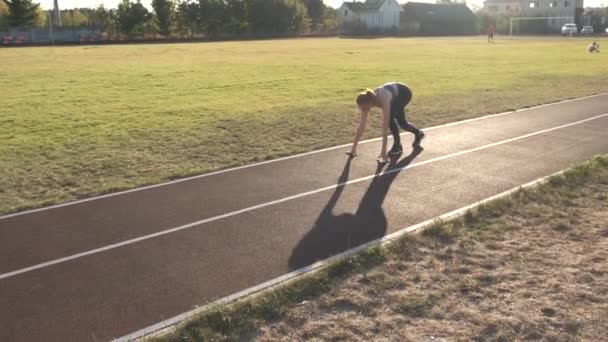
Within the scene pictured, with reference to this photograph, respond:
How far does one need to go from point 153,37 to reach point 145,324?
211 feet

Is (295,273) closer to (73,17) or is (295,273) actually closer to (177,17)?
Answer: (177,17)

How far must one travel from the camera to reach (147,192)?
24.4ft

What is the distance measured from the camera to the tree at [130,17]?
207ft

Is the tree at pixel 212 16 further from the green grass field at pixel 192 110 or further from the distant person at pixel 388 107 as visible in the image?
the distant person at pixel 388 107

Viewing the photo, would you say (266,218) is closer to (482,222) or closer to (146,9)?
(482,222)

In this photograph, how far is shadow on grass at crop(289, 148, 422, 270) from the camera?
5.33 meters

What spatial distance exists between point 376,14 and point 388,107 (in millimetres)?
82439

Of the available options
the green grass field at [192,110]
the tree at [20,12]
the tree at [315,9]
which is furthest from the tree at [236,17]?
the green grass field at [192,110]

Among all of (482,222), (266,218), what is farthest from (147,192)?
(482,222)

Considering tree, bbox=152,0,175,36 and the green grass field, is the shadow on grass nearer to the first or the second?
the green grass field

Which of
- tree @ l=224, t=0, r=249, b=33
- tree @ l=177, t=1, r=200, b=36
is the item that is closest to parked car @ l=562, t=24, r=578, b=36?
tree @ l=224, t=0, r=249, b=33

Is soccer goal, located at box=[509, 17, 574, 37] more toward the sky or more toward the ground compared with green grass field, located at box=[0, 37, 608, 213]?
more toward the sky

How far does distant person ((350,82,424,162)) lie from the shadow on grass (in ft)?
3.87

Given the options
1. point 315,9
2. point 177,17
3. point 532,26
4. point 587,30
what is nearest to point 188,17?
point 177,17
